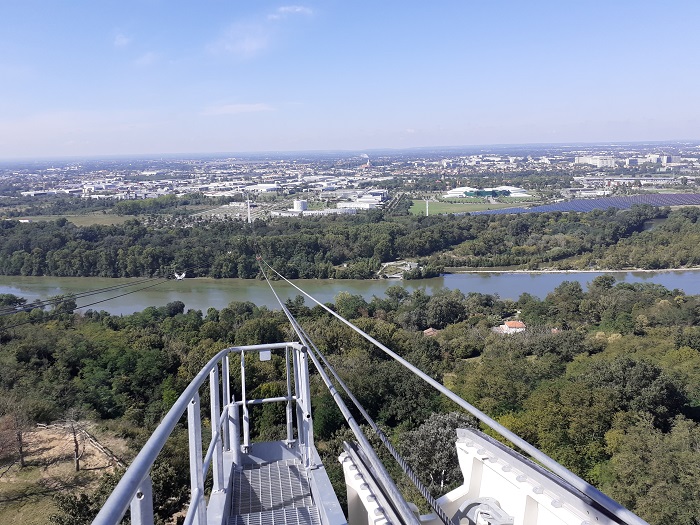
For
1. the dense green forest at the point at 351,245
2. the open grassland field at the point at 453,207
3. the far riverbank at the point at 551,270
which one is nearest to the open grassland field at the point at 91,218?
the dense green forest at the point at 351,245

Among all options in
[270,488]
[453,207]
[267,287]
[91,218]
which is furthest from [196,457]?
[453,207]

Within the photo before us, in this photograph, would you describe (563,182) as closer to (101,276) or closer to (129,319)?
(101,276)

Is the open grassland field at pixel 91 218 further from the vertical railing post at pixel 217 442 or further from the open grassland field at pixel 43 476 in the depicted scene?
the vertical railing post at pixel 217 442

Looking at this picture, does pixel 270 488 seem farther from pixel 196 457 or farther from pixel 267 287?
pixel 267 287

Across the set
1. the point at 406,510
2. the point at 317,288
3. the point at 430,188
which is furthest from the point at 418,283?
the point at 430,188

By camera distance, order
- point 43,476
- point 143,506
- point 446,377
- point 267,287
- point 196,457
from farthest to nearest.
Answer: point 267,287 → point 446,377 → point 43,476 → point 196,457 → point 143,506

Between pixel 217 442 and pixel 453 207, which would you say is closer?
pixel 217 442
